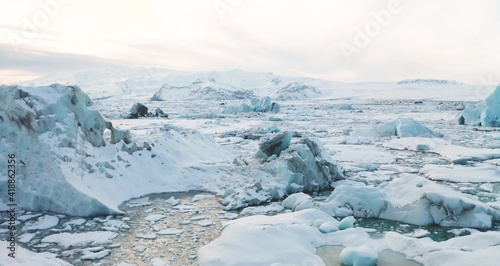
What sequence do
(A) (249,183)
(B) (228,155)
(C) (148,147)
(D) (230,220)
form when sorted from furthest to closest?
(B) (228,155), (C) (148,147), (A) (249,183), (D) (230,220)

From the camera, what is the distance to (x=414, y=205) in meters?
6.67

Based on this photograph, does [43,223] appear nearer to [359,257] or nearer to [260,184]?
[260,184]

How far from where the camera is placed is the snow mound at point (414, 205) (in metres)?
6.29

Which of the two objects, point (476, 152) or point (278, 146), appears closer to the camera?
point (278, 146)

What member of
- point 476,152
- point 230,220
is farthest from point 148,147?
point 476,152

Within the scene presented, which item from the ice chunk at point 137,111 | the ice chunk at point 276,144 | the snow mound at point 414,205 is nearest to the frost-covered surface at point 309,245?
the snow mound at point 414,205

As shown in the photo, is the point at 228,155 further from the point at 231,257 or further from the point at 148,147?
the point at 231,257

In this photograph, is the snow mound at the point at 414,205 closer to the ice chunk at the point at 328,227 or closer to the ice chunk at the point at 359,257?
the ice chunk at the point at 328,227

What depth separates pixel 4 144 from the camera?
23.6 ft

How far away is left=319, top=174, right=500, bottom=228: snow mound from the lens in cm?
629

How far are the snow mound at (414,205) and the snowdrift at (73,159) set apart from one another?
296 cm

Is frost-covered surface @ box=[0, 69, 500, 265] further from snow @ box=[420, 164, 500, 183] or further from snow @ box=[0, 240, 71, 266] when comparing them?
snow @ box=[0, 240, 71, 266]

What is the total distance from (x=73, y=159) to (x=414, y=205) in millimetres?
5995

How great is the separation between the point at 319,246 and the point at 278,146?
4.11 m
